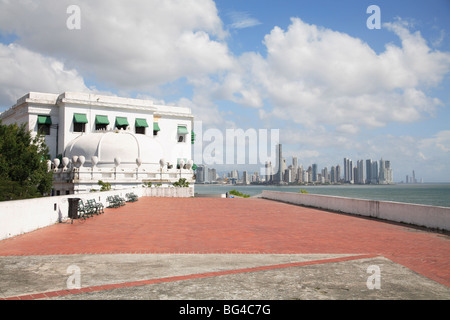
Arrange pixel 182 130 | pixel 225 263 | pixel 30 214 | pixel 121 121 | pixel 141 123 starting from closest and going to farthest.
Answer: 1. pixel 225 263
2. pixel 30 214
3. pixel 121 121
4. pixel 141 123
5. pixel 182 130

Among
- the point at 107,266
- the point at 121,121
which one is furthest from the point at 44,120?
the point at 107,266

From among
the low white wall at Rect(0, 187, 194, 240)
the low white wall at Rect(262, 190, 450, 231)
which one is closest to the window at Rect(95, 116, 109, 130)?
the low white wall at Rect(0, 187, 194, 240)

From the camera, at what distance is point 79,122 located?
5556 centimetres

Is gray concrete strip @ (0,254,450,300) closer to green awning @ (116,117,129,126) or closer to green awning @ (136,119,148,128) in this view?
green awning @ (116,117,129,126)

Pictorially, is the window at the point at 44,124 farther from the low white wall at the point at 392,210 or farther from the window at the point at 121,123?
the low white wall at the point at 392,210

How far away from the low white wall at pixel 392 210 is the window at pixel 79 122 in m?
41.4

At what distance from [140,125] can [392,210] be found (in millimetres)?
48688

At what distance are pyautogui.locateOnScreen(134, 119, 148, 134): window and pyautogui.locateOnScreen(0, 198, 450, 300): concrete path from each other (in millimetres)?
46672

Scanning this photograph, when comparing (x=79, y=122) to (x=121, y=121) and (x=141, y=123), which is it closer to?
(x=121, y=121)

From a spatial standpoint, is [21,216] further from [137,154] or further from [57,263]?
[137,154]

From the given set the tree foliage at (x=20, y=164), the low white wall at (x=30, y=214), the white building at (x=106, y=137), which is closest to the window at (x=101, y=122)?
the white building at (x=106, y=137)

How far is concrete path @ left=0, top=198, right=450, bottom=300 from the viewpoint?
5922mm

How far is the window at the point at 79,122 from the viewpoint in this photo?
55.3 meters
